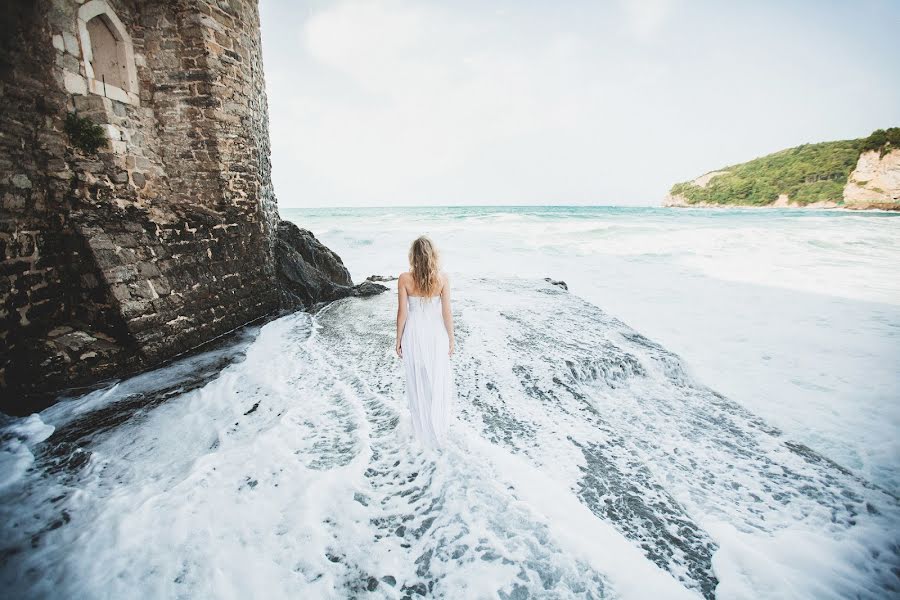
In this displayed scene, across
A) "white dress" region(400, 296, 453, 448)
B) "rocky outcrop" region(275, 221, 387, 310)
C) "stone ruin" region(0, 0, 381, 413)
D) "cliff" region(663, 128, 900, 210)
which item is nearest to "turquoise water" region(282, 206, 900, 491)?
"white dress" region(400, 296, 453, 448)

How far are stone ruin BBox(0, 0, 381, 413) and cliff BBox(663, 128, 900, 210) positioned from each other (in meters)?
65.8

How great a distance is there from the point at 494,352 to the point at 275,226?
599 centimetres

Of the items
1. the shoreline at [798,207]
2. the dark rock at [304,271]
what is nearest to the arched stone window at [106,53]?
the dark rock at [304,271]

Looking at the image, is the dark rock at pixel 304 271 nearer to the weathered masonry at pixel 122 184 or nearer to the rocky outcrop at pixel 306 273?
the rocky outcrop at pixel 306 273

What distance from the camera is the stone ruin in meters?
3.96

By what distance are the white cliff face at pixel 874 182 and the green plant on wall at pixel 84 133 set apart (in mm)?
67207

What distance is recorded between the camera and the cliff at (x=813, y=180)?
4147 centimetres

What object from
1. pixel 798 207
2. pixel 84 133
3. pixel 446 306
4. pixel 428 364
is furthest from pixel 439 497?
pixel 798 207

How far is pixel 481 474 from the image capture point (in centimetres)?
280

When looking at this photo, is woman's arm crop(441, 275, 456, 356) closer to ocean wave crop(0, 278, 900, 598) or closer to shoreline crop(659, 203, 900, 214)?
ocean wave crop(0, 278, 900, 598)

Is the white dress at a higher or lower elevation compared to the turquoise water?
higher

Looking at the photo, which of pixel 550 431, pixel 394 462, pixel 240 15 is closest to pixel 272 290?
pixel 240 15

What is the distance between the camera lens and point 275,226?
7.95 meters

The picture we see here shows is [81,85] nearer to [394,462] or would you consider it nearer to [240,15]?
[240,15]
